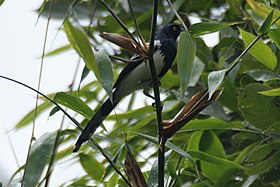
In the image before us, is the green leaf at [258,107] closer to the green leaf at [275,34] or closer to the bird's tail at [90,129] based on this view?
the green leaf at [275,34]

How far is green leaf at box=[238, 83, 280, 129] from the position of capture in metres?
1.94

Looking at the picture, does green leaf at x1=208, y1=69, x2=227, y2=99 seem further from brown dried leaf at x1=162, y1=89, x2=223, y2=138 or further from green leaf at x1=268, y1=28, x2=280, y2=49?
green leaf at x1=268, y1=28, x2=280, y2=49

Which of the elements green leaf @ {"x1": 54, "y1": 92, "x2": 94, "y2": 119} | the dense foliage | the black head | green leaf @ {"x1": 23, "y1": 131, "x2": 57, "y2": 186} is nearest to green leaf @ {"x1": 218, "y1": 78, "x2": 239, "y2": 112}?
the dense foliage

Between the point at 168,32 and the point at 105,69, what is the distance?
2.85ft

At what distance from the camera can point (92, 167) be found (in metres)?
2.17

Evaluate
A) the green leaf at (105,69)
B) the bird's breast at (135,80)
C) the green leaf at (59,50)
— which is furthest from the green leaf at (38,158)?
the green leaf at (59,50)

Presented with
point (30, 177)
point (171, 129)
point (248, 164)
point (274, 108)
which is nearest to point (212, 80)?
point (171, 129)

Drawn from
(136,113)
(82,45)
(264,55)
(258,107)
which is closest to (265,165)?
(258,107)

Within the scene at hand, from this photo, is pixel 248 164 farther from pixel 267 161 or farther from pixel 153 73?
pixel 153 73

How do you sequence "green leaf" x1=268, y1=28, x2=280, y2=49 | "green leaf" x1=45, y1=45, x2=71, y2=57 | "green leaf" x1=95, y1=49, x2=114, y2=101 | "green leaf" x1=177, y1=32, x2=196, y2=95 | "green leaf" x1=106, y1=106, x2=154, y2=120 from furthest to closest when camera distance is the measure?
"green leaf" x1=45, y1=45, x2=71, y2=57, "green leaf" x1=106, y1=106, x2=154, y2=120, "green leaf" x1=268, y1=28, x2=280, y2=49, "green leaf" x1=177, y1=32, x2=196, y2=95, "green leaf" x1=95, y1=49, x2=114, y2=101

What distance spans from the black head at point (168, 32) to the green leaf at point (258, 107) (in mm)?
353

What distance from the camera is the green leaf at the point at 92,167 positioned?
85.1 inches

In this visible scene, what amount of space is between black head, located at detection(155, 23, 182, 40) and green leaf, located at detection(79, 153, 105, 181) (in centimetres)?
42

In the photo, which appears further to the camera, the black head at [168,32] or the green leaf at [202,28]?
the black head at [168,32]
